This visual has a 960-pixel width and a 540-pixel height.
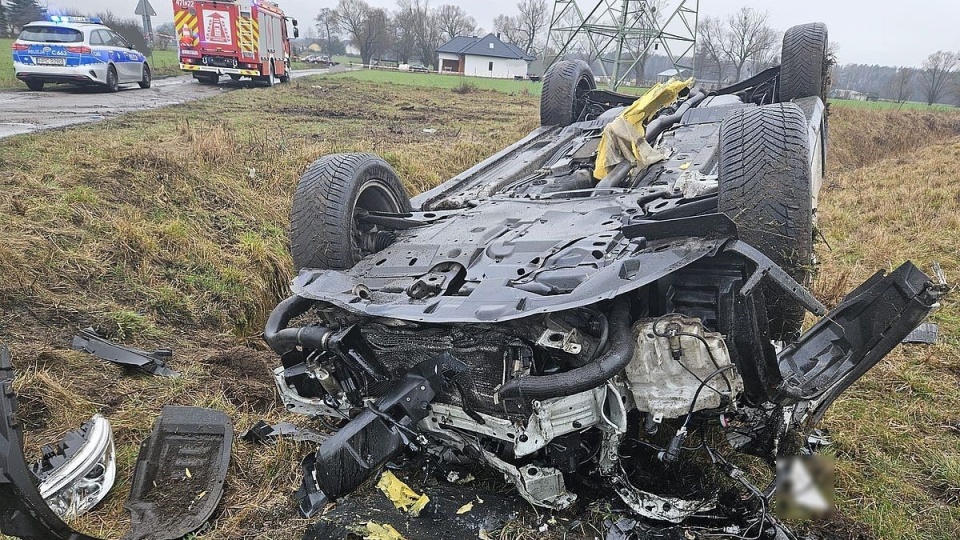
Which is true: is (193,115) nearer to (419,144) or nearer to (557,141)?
(419,144)

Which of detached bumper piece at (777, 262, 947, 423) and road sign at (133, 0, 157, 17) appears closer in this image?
detached bumper piece at (777, 262, 947, 423)

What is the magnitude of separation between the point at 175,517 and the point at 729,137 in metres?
2.70

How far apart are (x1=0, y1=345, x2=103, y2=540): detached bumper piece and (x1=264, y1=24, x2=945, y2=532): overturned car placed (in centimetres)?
77

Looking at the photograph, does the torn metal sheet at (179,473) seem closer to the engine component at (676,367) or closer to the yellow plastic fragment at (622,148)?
the engine component at (676,367)

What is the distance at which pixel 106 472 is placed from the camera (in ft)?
8.10

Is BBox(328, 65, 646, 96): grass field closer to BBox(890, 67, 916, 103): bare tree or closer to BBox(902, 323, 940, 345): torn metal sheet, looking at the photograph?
BBox(902, 323, 940, 345): torn metal sheet

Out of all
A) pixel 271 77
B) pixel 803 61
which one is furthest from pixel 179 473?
pixel 271 77

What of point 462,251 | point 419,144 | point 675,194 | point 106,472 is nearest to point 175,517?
point 106,472

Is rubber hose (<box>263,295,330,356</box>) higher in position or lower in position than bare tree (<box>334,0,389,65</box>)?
lower

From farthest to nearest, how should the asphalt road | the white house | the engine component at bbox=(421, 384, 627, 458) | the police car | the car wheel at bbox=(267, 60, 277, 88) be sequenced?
the white house → the car wheel at bbox=(267, 60, 277, 88) → the police car → the asphalt road → the engine component at bbox=(421, 384, 627, 458)

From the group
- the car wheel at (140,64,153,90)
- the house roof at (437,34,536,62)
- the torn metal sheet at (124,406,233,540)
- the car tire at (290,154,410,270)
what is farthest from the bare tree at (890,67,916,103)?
the torn metal sheet at (124,406,233,540)

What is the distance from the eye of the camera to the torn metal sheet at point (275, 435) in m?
2.86

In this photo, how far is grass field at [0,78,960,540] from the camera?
264cm

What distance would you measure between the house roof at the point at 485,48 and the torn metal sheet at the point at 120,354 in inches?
2174
